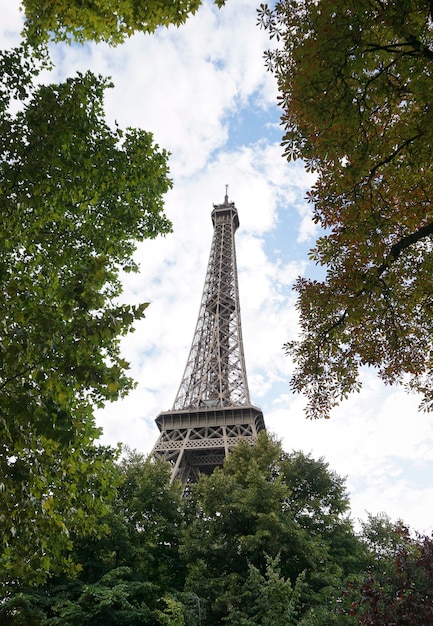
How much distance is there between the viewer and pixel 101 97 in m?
7.61

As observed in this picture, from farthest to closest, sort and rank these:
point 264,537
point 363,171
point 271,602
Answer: point 264,537 < point 271,602 < point 363,171

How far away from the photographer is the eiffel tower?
3466cm

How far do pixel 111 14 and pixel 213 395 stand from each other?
3848cm

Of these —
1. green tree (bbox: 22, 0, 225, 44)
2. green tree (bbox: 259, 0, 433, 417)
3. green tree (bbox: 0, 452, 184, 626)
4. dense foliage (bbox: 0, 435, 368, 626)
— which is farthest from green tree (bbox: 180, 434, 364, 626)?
green tree (bbox: 22, 0, 225, 44)

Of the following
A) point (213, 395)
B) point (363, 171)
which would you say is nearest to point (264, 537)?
point (363, 171)

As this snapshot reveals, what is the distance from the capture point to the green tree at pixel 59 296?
4.34 m

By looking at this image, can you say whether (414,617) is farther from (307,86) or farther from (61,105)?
(61,105)

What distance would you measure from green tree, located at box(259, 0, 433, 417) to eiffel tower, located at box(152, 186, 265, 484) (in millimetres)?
→ 19119

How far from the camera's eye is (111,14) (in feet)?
18.6

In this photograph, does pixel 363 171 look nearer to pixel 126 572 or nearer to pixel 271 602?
pixel 271 602

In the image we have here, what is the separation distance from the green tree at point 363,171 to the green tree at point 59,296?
9.53 ft

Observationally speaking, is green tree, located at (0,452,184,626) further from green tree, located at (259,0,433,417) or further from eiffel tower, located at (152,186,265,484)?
eiffel tower, located at (152,186,265,484)

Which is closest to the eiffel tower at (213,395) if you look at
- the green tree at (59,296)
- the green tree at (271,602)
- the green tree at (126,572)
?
the green tree at (126,572)

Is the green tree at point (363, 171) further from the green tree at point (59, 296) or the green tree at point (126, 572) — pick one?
the green tree at point (126, 572)
